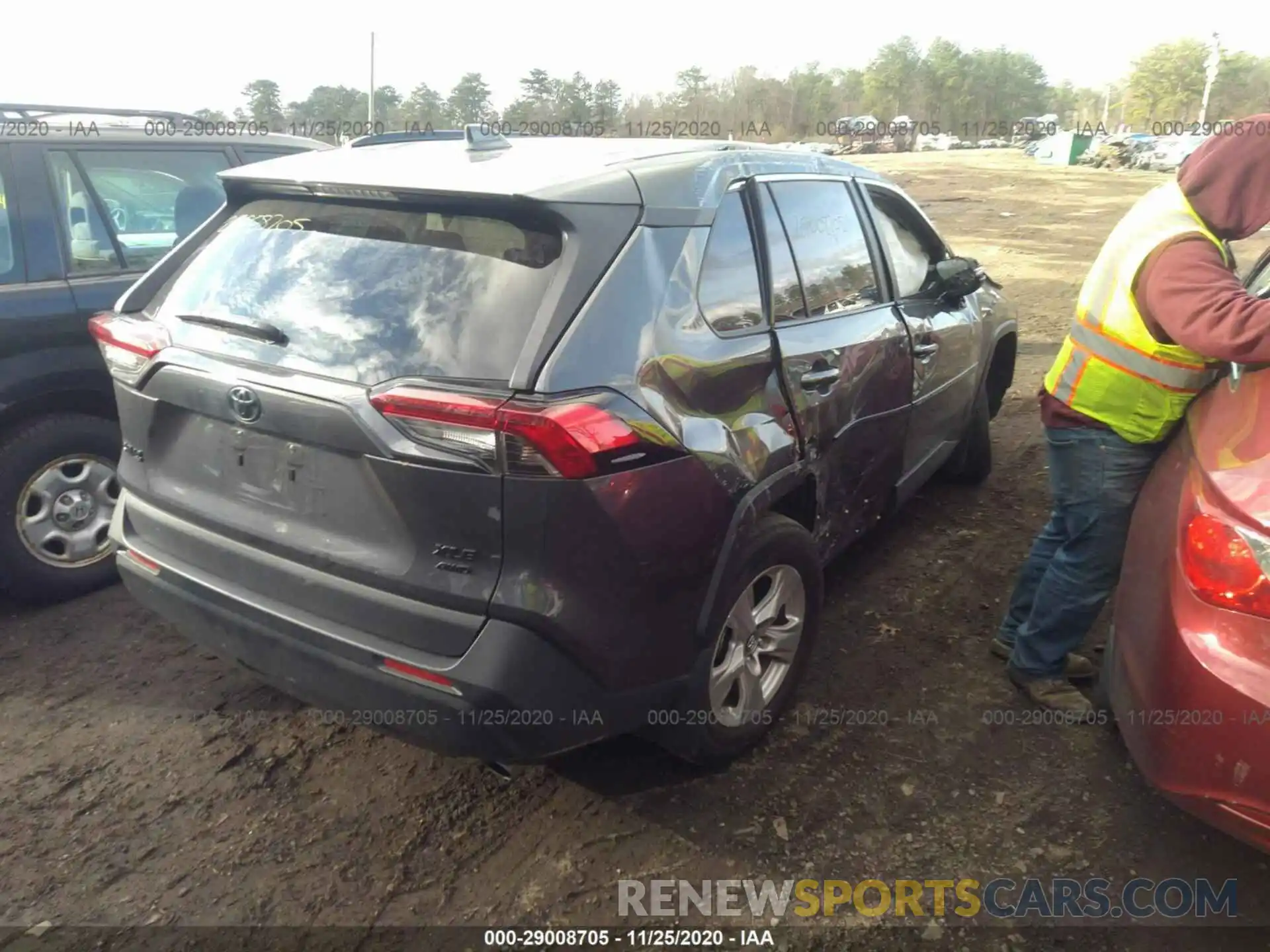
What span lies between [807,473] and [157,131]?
11.5ft

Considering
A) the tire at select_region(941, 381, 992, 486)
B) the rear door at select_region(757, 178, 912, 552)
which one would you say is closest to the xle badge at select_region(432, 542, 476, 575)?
the rear door at select_region(757, 178, 912, 552)

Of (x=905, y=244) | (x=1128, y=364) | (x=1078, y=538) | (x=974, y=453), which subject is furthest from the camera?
(x=974, y=453)

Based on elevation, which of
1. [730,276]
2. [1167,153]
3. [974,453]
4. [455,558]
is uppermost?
[1167,153]

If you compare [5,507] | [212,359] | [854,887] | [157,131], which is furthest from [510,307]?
[157,131]

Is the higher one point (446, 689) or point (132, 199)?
point (132, 199)

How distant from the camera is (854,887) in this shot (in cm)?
246

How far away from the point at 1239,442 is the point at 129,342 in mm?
2959

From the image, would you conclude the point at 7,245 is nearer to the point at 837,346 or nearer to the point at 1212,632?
the point at 837,346

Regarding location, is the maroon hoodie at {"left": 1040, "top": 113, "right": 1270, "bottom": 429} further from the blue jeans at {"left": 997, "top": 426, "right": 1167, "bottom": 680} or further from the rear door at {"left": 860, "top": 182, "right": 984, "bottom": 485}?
the rear door at {"left": 860, "top": 182, "right": 984, "bottom": 485}

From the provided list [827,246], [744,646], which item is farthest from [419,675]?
[827,246]

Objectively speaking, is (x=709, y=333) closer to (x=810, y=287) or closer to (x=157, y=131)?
(x=810, y=287)

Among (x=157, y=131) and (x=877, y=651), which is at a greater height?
(x=157, y=131)

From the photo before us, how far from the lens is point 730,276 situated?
270 centimetres

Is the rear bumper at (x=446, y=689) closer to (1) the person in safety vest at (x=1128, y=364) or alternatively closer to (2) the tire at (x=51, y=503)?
(1) the person in safety vest at (x=1128, y=364)
